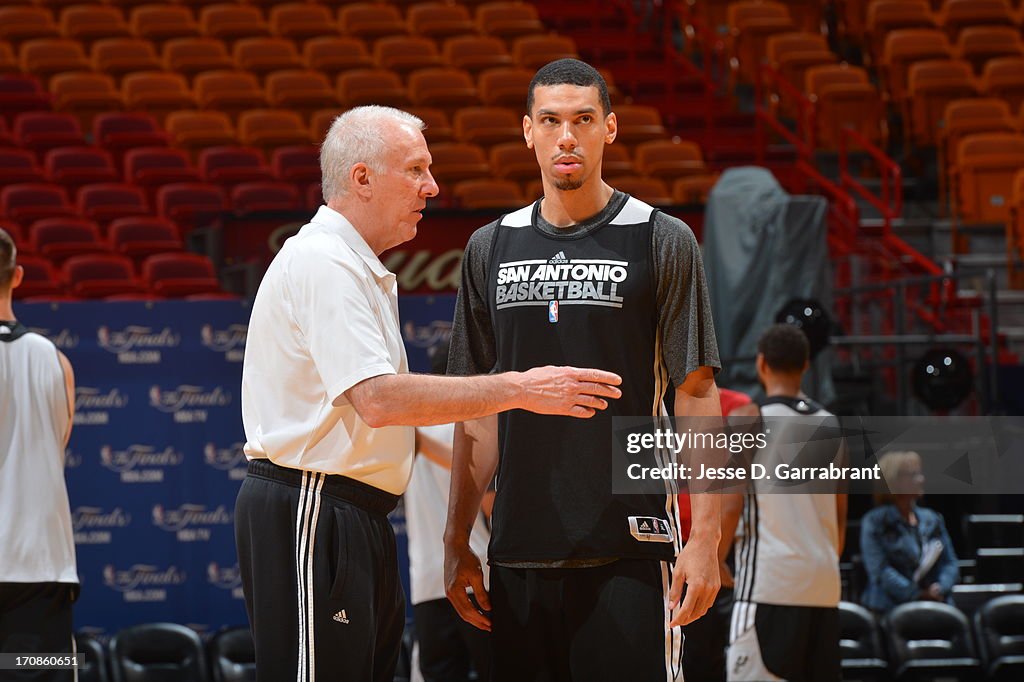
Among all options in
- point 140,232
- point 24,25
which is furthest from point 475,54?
point 140,232

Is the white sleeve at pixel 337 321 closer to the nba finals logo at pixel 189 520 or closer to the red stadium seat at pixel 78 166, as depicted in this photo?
the nba finals logo at pixel 189 520

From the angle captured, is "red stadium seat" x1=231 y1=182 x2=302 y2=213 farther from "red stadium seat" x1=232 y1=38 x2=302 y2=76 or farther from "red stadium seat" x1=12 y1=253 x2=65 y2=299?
"red stadium seat" x1=232 y1=38 x2=302 y2=76

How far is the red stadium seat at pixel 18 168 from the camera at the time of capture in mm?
11562

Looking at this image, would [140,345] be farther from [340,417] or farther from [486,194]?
[340,417]

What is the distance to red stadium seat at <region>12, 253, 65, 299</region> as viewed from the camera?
368 inches

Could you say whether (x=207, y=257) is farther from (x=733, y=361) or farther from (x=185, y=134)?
(x=733, y=361)

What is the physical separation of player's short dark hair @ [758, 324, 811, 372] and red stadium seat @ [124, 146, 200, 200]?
7660 mm

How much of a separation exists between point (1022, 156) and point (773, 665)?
8819 millimetres

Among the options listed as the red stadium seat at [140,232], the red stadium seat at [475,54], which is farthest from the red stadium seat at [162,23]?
the red stadium seat at [140,232]

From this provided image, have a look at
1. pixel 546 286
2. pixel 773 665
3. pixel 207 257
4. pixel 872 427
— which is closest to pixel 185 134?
pixel 207 257

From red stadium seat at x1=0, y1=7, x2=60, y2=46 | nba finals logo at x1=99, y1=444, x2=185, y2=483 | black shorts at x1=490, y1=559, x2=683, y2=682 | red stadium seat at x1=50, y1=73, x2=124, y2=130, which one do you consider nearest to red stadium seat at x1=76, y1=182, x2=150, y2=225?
red stadium seat at x1=50, y1=73, x2=124, y2=130

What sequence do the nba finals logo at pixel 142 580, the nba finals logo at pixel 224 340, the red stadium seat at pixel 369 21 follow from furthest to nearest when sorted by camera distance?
the red stadium seat at pixel 369 21 → the nba finals logo at pixel 224 340 → the nba finals logo at pixel 142 580

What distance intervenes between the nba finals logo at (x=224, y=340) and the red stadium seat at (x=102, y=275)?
1834 millimetres

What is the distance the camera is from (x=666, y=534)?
327cm
